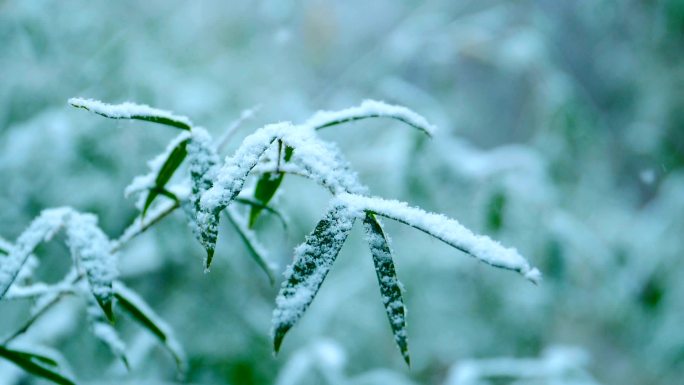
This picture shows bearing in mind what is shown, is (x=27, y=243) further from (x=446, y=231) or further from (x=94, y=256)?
(x=446, y=231)

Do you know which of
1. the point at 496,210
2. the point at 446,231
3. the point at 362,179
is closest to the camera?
the point at 446,231

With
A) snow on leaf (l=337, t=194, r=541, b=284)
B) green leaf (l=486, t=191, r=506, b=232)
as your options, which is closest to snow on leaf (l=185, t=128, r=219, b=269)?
snow on leaf (l=337, t=194, r=541, b=284)

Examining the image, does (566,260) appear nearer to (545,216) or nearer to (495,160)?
(545,216)

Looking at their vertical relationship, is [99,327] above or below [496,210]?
below

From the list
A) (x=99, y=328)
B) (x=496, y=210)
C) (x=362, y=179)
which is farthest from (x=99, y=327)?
(x=362, y=179)

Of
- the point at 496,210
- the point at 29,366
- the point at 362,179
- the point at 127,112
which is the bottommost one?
the point at 29,366

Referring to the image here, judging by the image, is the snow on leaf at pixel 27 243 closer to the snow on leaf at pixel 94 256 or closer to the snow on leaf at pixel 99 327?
the snow on leaf at pixel 94 256
